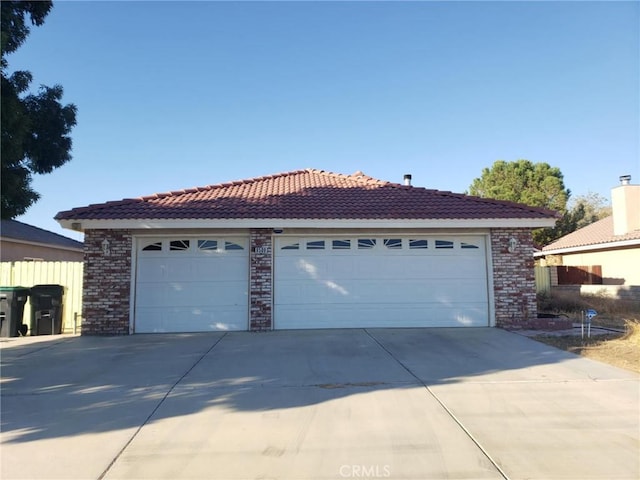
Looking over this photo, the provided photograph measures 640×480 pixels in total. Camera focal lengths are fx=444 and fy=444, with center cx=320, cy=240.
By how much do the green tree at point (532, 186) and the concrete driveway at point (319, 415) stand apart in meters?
23.6

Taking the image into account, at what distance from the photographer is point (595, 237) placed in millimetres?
20812

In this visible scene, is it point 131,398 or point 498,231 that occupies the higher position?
point 498,231

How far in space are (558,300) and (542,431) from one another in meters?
11.6

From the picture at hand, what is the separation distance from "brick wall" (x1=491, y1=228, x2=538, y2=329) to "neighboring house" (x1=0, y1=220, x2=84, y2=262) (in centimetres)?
1745

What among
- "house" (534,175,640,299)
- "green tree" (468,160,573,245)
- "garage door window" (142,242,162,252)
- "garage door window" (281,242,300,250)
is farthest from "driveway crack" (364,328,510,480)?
"green tree" (468,160,573,245)

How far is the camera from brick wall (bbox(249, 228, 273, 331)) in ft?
34.8

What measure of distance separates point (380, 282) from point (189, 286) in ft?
15.3

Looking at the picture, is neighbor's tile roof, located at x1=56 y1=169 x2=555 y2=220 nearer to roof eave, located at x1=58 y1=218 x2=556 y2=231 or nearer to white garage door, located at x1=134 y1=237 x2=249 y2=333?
roof eave, located at x1=58 y1=218 x2=556 y2=231

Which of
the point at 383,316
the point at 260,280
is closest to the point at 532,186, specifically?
the point at 383,316

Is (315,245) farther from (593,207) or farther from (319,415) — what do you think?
(593,207)

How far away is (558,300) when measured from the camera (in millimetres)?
14469

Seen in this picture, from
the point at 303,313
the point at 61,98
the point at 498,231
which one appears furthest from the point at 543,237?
the point at 61,98

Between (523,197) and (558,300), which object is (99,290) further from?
(523,197)

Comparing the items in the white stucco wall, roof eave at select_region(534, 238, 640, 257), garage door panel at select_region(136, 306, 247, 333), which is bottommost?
garage door panel at select_region(136, 306, 247, 333)
